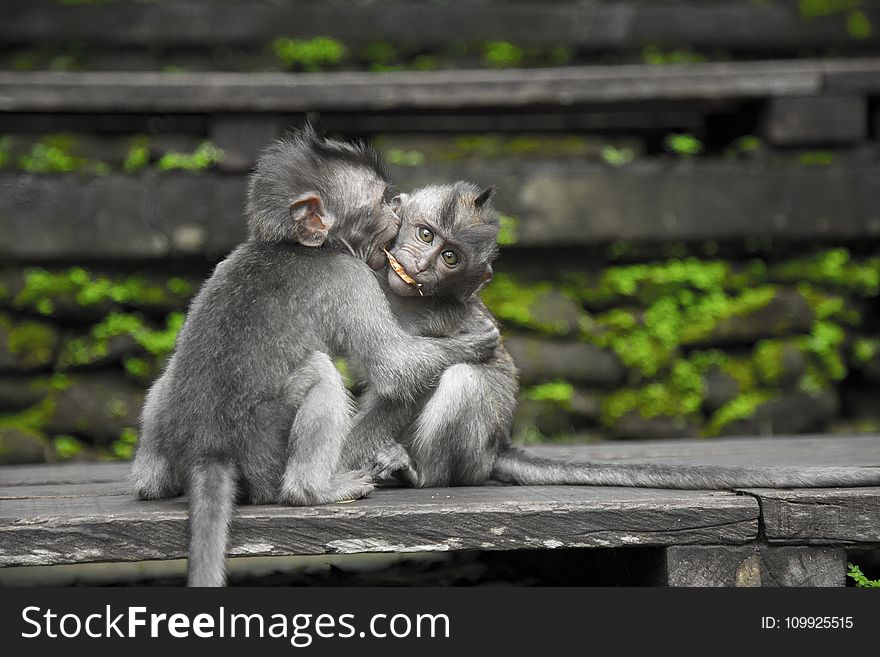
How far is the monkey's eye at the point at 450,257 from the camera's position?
3.96m

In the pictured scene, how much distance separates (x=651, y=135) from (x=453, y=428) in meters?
4.11

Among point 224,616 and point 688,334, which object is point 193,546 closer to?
point 224,616

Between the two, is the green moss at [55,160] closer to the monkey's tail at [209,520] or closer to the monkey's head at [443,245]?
the monkey's head at [443,245]

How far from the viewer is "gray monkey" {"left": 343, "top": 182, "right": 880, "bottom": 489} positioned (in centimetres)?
392

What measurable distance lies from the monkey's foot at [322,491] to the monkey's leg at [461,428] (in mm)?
362

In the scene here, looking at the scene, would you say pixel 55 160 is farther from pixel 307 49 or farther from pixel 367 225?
pixel 367 225

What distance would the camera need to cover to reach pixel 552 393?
6535mm

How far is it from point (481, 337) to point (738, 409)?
3.09 m

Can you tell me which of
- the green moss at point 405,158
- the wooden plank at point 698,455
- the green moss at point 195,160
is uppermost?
the green moss at point 405,158

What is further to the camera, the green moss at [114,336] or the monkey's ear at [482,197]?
the green moss at [114,336]

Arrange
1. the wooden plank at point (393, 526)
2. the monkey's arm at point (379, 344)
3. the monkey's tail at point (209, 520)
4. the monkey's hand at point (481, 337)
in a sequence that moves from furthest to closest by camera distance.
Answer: the monkey's hand at point (481, 337) → the monkey's arm at point (379, 344) → the wooden plank at point (393, 526) → the monkey's tail at point (209, 520)

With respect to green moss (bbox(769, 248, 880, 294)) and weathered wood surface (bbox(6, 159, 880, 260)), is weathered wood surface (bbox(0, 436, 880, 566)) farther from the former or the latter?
green moss (bbox(769, 248, 880, 294))

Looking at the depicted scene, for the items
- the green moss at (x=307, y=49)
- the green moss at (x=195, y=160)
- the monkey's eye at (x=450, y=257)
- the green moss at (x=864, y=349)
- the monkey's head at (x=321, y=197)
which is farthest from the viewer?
the green moss at (x=307, y=49)

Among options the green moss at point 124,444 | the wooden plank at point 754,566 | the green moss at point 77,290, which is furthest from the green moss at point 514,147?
the wooden plank at point 754,566
